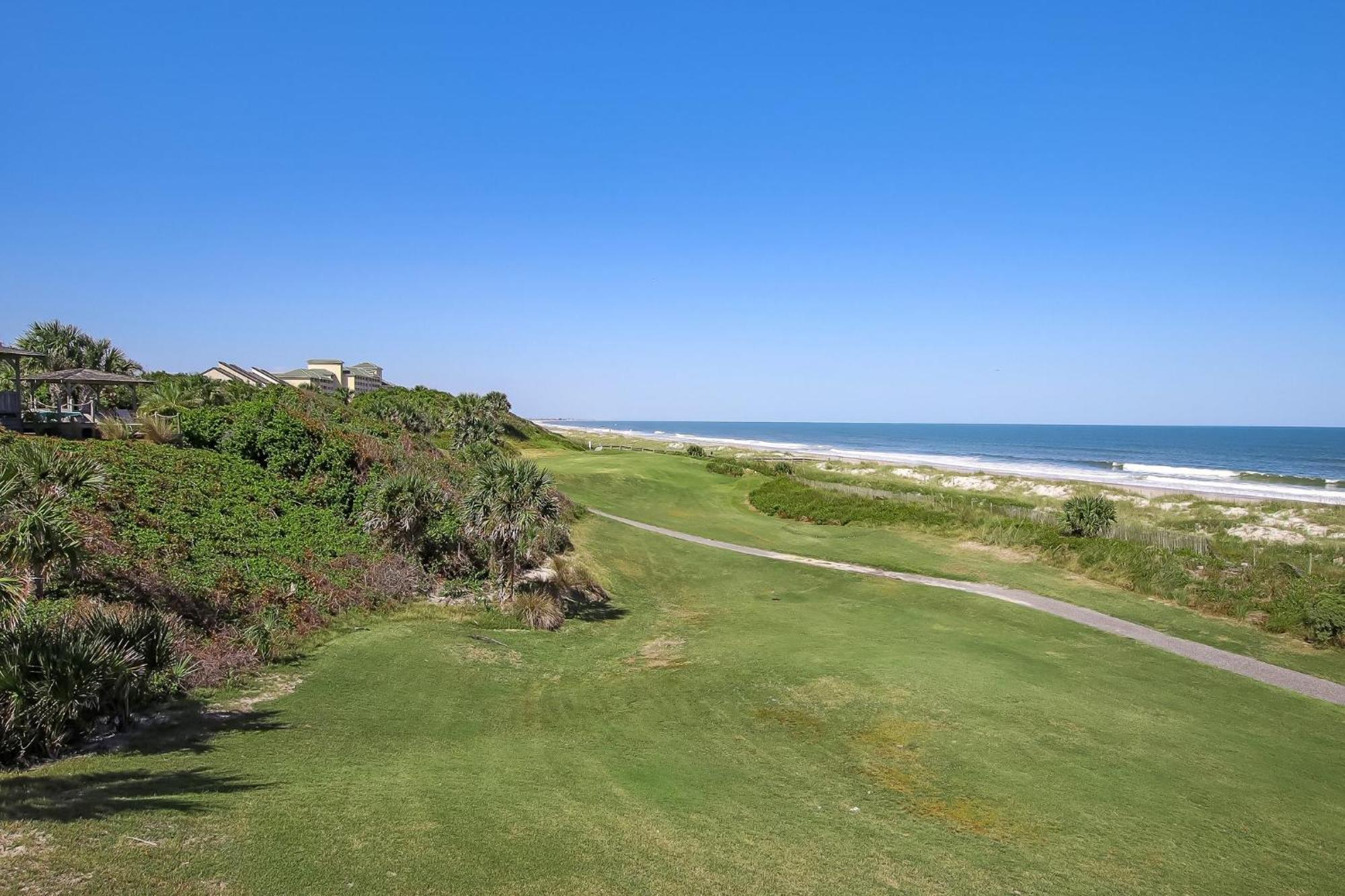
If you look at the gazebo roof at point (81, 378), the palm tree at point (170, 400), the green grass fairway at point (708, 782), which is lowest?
the green grass fairway at point (708, 782)

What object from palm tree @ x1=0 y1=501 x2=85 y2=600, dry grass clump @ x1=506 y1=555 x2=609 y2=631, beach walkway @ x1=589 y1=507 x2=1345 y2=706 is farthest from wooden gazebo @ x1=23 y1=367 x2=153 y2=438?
beach walkway @ x1=589 y1=507 x2=1345 y2=706

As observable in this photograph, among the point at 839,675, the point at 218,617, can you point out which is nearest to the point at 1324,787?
the point at 839,675

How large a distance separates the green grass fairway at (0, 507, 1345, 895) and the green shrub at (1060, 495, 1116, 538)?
17504 mm

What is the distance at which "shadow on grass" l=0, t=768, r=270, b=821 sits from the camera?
5875 mm

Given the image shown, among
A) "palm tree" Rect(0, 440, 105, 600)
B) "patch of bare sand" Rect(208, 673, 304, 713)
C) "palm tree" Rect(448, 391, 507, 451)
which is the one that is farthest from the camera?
"palm tree" Rect(448, 391, 507, 451)

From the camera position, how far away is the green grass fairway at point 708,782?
5.98m

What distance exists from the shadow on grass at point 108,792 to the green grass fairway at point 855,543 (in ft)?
74.1

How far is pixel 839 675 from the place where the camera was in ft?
45.4

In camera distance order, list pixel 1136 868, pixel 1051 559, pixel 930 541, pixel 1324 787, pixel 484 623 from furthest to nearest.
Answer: pixel 930 541
pixel 1051 559
pixel 484 623
pixel 1324 787
pixel 1136 868

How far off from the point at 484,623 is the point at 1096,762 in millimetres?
13840

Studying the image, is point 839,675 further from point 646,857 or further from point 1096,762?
point 646,857

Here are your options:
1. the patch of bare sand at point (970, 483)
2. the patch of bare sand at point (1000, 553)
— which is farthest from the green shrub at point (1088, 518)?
the patch of bare sand at point (970, 483)

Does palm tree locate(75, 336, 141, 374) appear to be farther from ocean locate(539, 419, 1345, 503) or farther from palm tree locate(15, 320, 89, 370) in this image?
ocean locate(539, 419, 1345, 503)

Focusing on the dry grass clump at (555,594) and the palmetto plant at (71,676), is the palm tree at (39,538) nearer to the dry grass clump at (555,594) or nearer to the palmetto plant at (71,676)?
the palmetto plant at (71,676)
